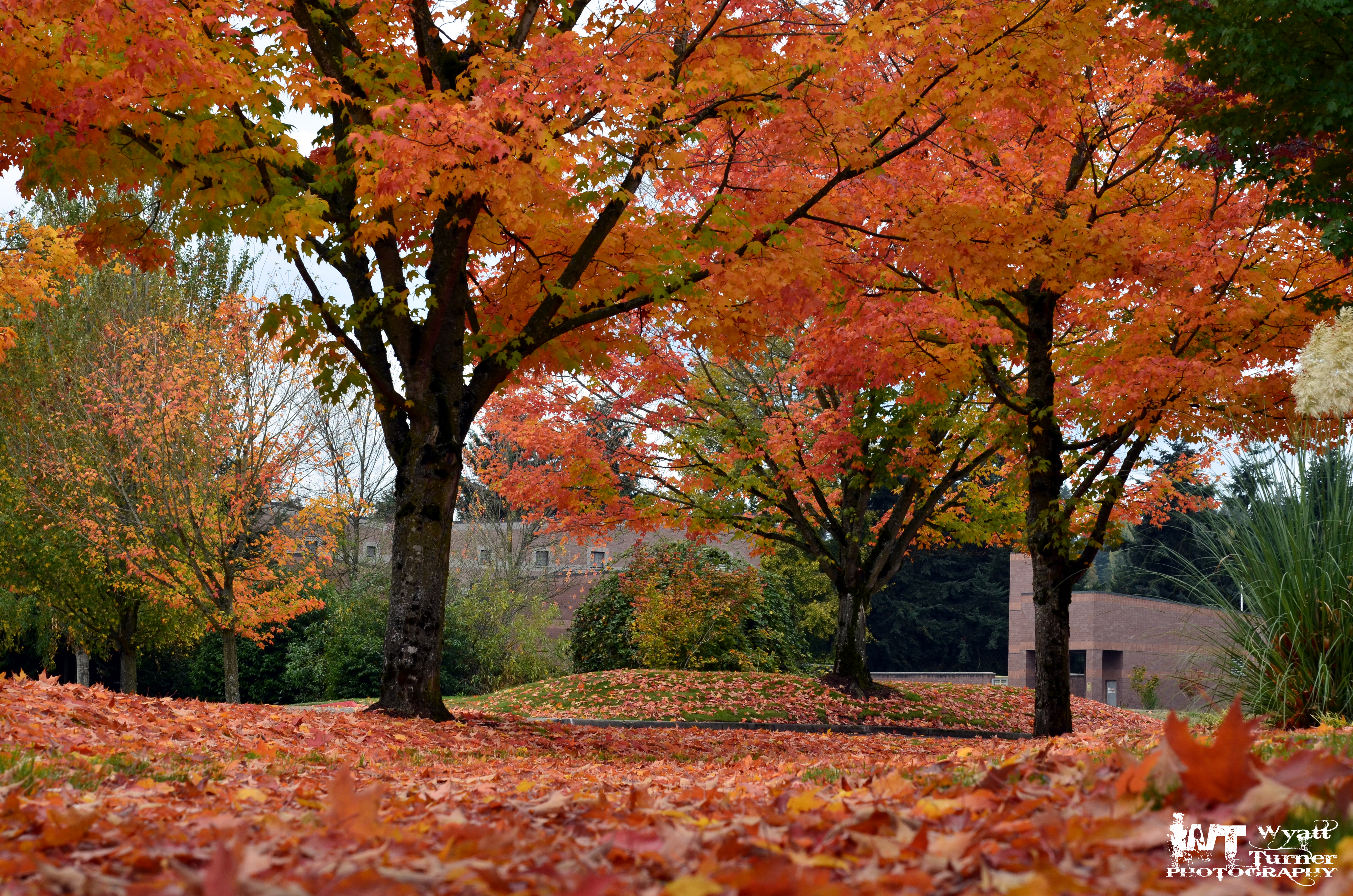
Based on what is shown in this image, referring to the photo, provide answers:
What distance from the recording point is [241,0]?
22.9 feet

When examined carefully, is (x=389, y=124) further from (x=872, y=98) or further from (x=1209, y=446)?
(x=1209, y=446)

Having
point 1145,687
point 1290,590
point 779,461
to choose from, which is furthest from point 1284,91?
point 1145,687

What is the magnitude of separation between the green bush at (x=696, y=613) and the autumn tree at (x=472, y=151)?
10.6 meters

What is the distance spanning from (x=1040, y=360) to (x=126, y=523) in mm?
14671

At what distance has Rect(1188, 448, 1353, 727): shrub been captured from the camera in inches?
214

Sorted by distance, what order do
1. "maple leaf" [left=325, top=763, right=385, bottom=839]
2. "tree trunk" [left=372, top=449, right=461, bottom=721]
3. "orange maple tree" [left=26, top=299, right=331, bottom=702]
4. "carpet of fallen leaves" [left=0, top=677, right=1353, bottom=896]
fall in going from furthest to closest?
"orange maple tree" [left=26, top=299, right=331, bottom=702]
"tree trunk" [left=372, top=449, right=461, bottom=721]
"maple leaf" [left=325, top=763, right=385, bottom=839]
"carpet of fallen leaves" [left=0, top=677, right=1353, bottom=896]

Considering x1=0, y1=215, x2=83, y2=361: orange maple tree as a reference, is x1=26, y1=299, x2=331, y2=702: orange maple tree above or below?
below

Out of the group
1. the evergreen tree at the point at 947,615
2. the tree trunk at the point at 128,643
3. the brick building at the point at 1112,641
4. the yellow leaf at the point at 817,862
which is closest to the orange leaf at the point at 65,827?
the yellow leaf at the point at 817,862

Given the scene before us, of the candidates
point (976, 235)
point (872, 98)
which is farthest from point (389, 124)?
point (976, 235)

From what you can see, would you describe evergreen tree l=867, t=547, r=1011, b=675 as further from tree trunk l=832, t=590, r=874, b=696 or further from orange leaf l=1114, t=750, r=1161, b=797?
orange leaf l=1114, t=750, r=1161, b=797

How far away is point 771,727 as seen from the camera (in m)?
14.2

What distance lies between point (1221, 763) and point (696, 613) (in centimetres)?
→ 1747

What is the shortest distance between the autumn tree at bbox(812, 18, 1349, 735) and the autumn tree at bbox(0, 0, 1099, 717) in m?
0.93

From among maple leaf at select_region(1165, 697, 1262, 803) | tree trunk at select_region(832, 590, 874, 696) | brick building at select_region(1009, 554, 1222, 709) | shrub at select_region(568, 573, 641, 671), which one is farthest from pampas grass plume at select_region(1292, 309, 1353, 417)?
brick building at select_region(1009, 554, 1222, 709)
